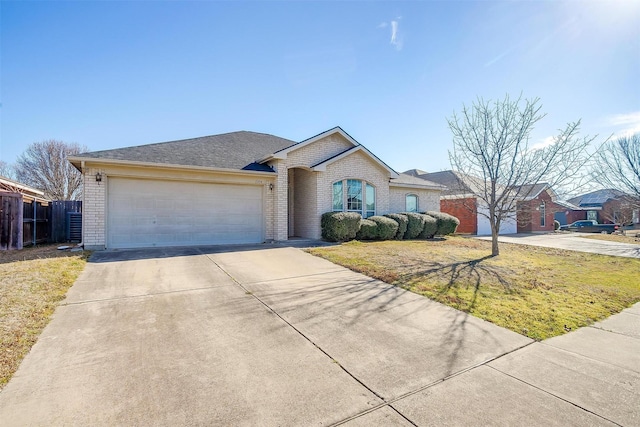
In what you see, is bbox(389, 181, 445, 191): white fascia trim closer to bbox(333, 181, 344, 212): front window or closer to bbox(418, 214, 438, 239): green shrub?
bbox(418, 214, 438, 239): green shrub

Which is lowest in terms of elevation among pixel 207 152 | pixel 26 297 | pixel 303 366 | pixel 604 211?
pixel 303 366

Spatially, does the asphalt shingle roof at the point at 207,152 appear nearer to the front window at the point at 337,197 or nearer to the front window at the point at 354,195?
the front window at the point at 337,197

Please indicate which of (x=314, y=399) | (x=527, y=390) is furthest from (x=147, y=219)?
(x=527, y=390)

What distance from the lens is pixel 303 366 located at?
10.3ft

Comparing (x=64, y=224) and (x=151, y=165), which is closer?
(x=151, y=165)

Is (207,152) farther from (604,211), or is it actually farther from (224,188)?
(604,211)

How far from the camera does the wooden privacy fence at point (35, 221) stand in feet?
32.0

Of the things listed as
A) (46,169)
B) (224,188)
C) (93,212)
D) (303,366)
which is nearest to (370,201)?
(224,188)

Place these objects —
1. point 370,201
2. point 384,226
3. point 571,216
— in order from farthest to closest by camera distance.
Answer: point 571,216 → point 370,201 → point 384,226

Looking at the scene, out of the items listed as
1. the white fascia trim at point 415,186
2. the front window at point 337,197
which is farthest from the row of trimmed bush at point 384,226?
the white fascia trim at point 415,186

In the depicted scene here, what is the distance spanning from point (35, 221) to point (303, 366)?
1354cm

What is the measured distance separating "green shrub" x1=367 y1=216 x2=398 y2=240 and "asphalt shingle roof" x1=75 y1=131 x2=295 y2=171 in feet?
18.2

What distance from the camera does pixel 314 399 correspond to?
2598 millimetres

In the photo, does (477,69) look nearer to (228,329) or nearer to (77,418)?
(228,329)
